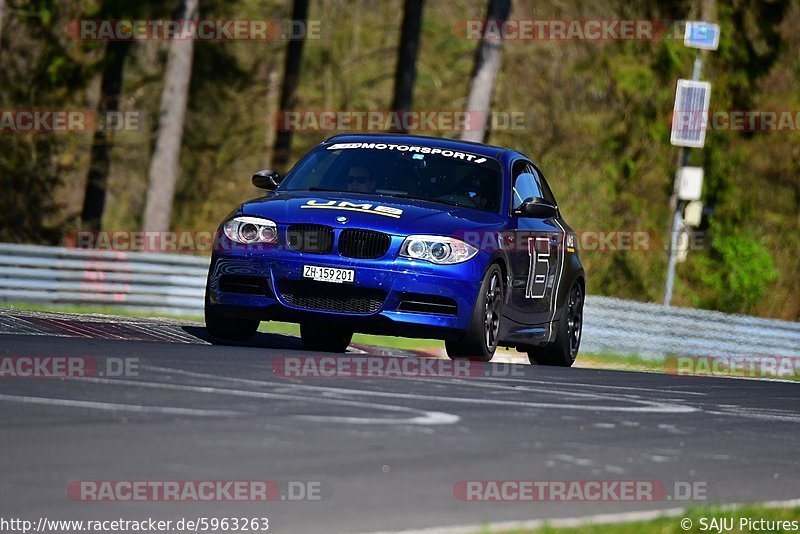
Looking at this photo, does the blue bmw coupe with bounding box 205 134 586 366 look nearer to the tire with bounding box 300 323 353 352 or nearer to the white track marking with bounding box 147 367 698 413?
the tire with bounding box 300 323 353 352

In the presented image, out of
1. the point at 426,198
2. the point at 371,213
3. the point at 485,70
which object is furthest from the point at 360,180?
the point at 485,70

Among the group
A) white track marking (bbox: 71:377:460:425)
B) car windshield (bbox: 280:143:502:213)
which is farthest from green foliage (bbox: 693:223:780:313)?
white track marking (bbox: 71:377:460:425)

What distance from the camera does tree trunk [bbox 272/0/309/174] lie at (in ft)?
121

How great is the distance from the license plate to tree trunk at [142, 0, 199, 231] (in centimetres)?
1638

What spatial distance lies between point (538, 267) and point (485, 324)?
1.60m

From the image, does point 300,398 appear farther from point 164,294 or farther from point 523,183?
point 164,294

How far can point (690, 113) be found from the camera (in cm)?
2567

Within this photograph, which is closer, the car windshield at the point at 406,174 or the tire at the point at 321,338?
the car windshield at the point at 406,174

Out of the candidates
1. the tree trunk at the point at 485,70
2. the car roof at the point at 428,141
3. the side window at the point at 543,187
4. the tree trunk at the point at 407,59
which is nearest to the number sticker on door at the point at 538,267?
the car roof at the point at 428,141

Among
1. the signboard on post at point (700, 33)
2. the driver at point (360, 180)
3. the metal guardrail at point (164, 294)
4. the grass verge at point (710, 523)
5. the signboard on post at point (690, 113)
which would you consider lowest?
the metal guardrail at point (164, 294)

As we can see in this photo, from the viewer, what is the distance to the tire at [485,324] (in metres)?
11.8

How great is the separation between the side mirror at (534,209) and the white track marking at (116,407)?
5.65 m

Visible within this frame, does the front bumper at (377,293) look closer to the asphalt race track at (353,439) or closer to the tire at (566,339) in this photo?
the asphalt race track at (353,439)

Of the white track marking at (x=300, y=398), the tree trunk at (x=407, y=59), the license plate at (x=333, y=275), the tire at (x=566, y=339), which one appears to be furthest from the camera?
the tree trunk at (x=407, y=59)
